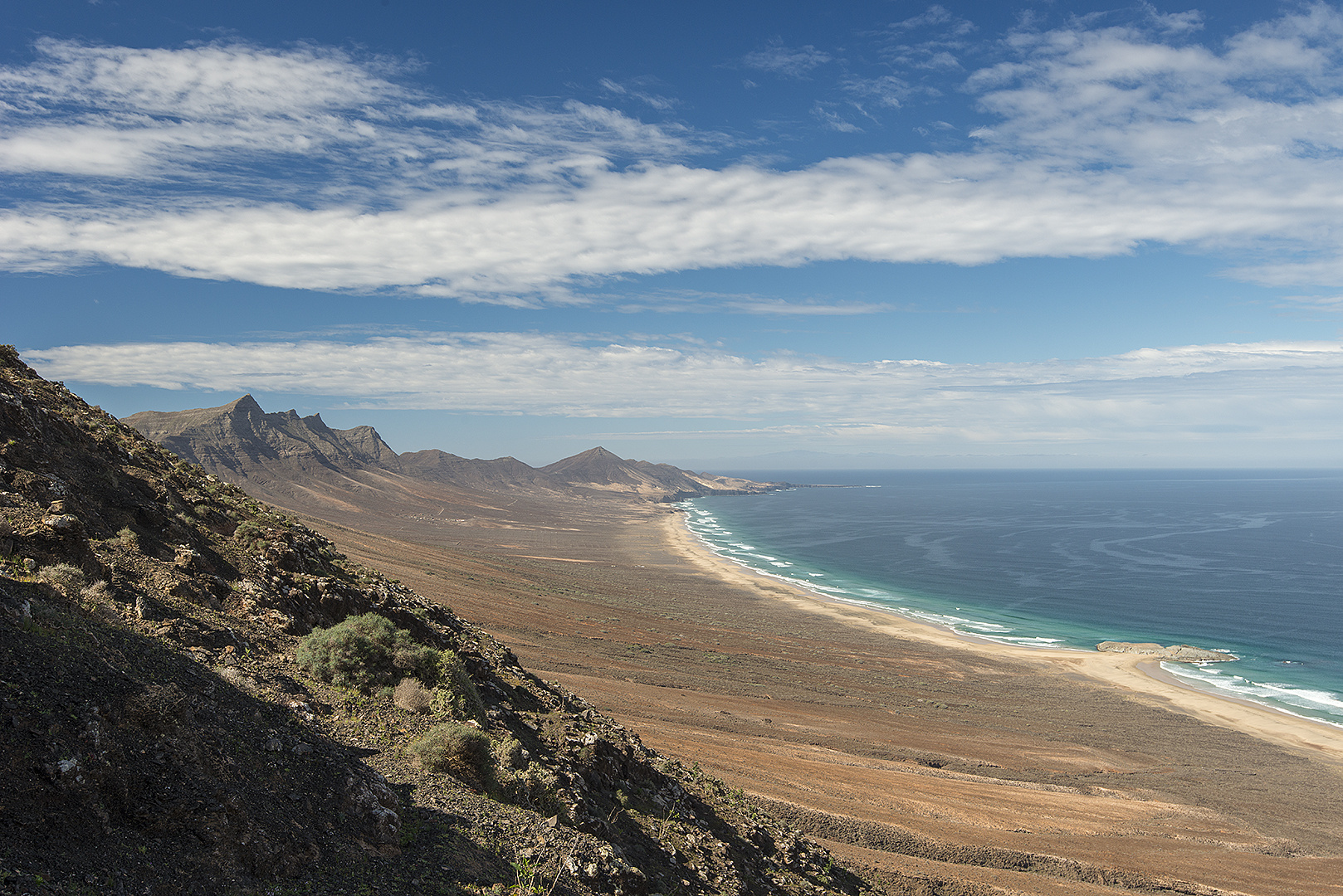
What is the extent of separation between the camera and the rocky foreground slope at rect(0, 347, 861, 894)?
19.5 feet

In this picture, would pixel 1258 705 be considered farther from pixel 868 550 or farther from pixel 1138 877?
pixel 868 550

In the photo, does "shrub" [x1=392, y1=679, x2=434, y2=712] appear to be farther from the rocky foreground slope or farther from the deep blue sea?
the deep blue sea

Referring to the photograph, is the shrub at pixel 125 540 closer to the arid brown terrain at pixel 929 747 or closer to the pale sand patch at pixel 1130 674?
the arid brown terrain at pixel 929 747

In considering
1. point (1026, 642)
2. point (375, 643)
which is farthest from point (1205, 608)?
point (375, 643)

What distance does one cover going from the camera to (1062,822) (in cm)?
2166

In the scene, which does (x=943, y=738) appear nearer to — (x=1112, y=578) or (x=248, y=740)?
(x=248, y=740)

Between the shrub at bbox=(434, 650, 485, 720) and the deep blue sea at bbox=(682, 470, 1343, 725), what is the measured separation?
170ft

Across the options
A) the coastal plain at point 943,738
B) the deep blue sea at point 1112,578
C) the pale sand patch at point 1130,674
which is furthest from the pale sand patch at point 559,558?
the deep blue sea at point 1112,578

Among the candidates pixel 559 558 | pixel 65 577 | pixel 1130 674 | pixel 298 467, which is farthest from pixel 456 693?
pixel 298 467

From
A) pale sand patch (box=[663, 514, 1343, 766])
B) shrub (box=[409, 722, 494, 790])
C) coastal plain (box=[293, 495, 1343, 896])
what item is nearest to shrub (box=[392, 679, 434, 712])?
shrub (box=[409, 722, 494, 790])

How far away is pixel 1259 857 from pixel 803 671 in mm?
22553

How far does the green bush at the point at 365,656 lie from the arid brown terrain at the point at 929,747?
11.6 metres

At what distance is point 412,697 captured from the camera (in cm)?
1092

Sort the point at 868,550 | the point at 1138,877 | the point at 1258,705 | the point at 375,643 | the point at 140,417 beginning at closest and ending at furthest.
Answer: the point at 375,643, the point at 1138,877, the point at 1258,705, the point at 868,550, the point at 140,417
